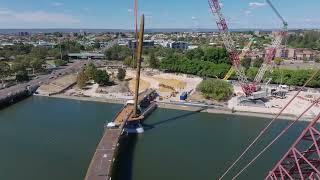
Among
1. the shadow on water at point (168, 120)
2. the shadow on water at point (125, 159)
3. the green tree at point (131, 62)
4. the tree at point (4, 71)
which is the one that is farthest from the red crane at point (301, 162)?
the green tree at point (131, 62)

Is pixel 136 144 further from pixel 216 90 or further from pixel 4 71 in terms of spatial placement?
pixel 4 71

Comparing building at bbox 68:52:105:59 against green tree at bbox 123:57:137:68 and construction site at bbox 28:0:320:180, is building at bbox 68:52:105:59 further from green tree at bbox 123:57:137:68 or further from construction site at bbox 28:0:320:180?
construction site at bbox 28:0:320:180

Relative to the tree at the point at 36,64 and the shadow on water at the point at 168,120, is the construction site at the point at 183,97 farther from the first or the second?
the tree at the point at 36,64

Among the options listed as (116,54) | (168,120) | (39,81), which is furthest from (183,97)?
(116,54)

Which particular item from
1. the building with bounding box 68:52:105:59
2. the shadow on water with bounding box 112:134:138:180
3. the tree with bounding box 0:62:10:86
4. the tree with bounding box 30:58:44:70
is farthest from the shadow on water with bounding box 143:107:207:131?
the building with bounding box 68:52:105:59

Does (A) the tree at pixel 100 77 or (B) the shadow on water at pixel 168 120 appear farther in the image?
(A) the tree at pixel 100 77

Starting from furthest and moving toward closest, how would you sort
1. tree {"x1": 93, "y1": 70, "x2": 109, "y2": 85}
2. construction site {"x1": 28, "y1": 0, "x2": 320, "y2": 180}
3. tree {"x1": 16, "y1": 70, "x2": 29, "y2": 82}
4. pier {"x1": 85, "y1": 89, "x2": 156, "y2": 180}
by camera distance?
1. tree {"x1": 16, "y1": 70, "x2": 29, "y2": 82}
2. tree {"x1": 93, "y1": 70, "x2": 109, "y2": 85}
3. construction site {"x1": 28, "y1": 0, "x2": 320, "y2": 180}
4. pier {"x1": 85, "y1": 89, "x2": 156, "y2": 180}
